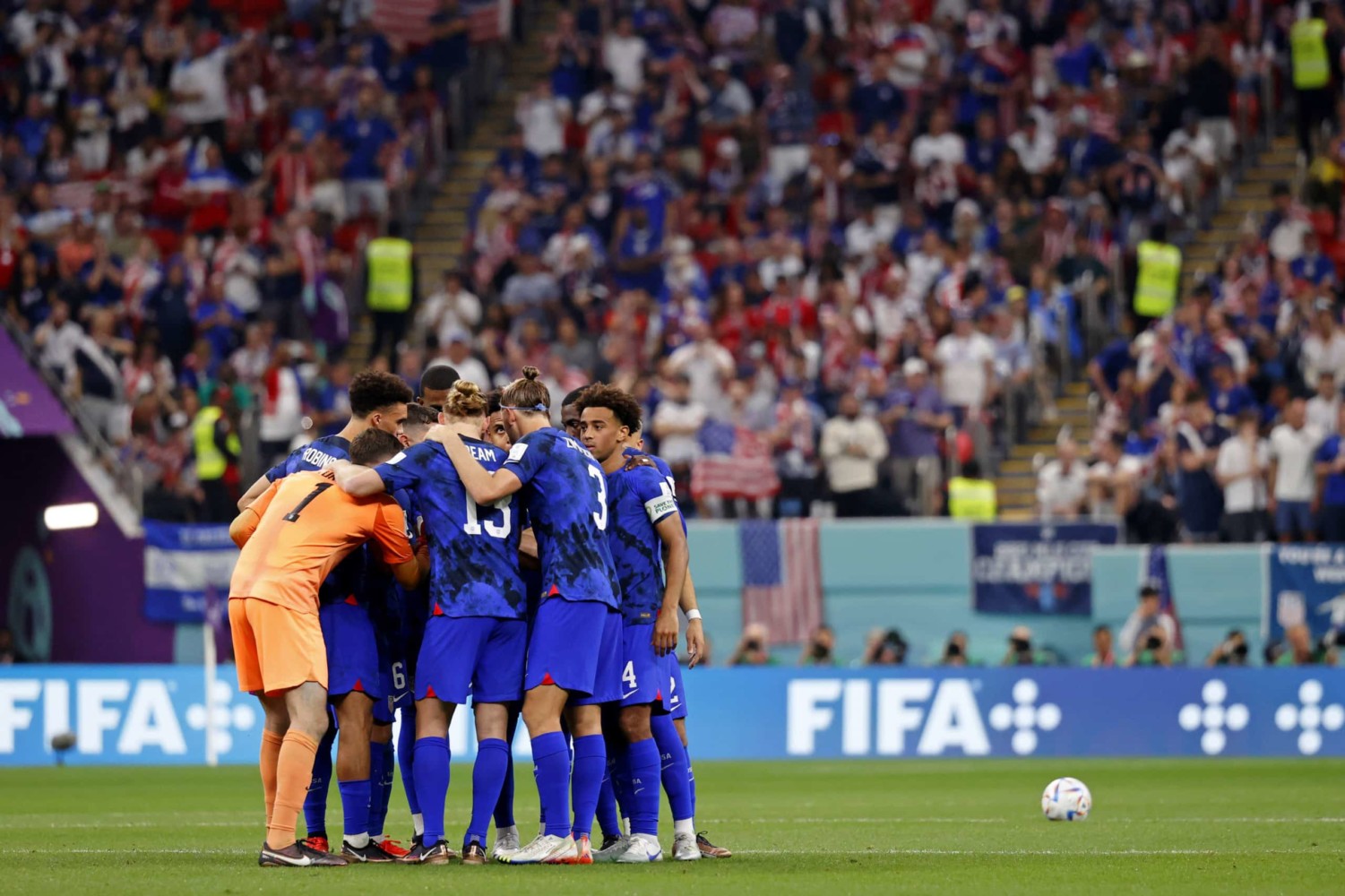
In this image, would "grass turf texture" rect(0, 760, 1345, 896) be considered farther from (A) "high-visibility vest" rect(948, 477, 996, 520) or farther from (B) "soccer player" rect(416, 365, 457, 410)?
(A) "high-visibility vest" rect(948, 477, 996, 520)

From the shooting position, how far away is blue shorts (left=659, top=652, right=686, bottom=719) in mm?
10758

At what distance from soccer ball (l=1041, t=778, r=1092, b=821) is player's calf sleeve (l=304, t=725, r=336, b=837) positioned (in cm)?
469

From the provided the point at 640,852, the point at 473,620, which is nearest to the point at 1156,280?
the point at 640,852

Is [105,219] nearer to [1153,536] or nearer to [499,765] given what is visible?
[1153,536]

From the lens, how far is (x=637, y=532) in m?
10.8

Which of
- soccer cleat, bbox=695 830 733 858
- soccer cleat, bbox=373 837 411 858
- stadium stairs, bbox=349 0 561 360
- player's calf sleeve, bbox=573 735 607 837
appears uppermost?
stadium stairs, bbox=349 0 561 360

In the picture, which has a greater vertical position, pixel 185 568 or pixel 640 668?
pixel 640 668

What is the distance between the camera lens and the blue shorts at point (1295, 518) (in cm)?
2242

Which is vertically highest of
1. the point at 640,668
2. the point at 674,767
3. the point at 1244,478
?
the point at 640,668

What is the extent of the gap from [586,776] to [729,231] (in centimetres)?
1821

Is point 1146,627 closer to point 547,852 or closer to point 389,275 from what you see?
point 389,275

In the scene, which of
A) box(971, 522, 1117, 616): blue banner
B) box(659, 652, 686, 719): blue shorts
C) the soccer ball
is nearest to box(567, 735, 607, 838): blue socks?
box(659, 652, 686, 719): blue shorts

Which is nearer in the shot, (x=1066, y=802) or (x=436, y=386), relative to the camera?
(x=436, y=386)

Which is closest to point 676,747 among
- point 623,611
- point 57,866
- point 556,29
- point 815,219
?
point 623,611
